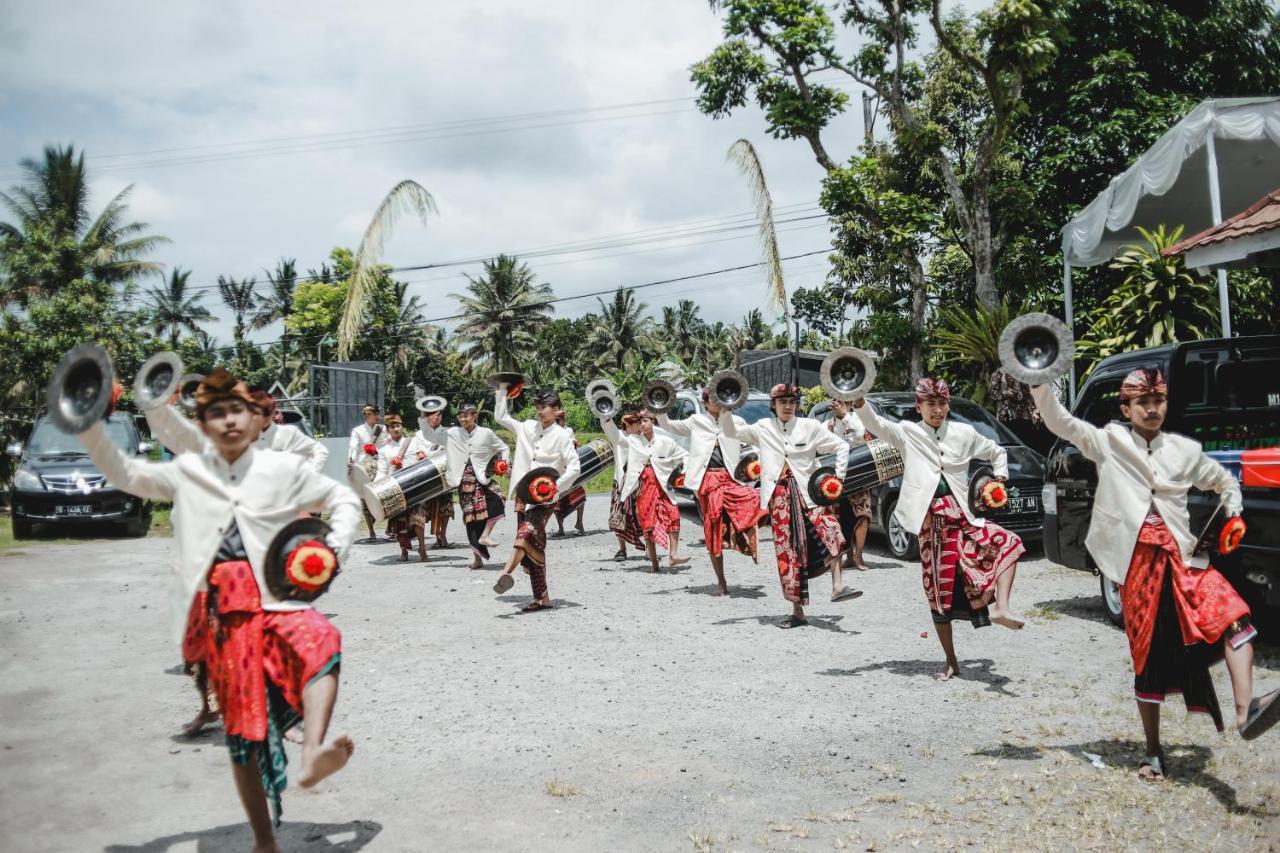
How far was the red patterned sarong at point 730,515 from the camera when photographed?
9.38 meters

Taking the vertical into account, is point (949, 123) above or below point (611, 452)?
above

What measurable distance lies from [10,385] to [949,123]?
20.9 meters

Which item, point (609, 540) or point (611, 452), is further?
point (609, 540)

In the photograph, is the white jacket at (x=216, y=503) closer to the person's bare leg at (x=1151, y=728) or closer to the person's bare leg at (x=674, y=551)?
the person's bare leg at (x=1151, y=728)

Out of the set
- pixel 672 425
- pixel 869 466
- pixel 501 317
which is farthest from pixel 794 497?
pixel 501 317

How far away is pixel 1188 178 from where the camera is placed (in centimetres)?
1372

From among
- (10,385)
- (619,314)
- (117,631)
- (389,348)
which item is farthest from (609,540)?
(619,314)

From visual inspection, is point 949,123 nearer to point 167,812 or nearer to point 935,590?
point 935,590

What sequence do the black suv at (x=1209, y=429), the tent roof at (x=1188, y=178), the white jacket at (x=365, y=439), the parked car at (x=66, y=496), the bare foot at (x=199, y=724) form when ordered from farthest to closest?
the parked car at (x=66, y=496) → the white jacket at (x=365, y=439) → the tent roof at (x=1188, y=178) → the black suv at (x=1209, y=429) → the bare foot at (x=199, y=724)

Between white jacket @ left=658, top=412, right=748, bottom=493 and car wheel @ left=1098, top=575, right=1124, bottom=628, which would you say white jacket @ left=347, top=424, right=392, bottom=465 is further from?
car wheel @ left=1098, top=575, right=1124, bottom=628

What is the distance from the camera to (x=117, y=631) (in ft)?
27.2

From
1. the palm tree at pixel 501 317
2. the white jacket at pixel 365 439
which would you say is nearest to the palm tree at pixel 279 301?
the palm tree at pixel 501 317

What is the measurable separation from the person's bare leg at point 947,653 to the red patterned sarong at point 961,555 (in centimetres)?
16

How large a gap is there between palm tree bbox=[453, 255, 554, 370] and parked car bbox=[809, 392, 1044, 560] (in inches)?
1686
